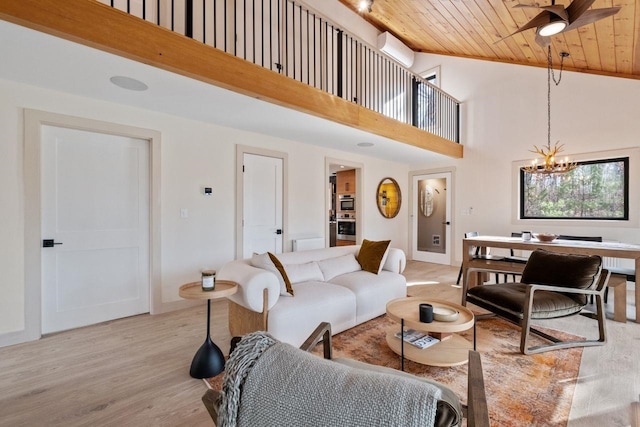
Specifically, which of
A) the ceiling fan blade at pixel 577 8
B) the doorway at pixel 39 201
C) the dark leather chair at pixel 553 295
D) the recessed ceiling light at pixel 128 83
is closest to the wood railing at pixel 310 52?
the recessed ceiling light at pixel 128 83

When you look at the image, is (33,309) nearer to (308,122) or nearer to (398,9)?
(308,122)

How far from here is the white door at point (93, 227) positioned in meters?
2.87

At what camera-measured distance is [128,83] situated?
266 cm

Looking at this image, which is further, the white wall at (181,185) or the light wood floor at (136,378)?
the white wall at (181,185)

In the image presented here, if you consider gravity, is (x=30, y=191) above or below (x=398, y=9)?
below

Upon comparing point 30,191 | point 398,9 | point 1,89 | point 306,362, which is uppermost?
point 398,9

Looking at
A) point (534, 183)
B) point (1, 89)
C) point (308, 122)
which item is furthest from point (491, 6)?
point (1, 89)

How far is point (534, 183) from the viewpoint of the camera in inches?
207

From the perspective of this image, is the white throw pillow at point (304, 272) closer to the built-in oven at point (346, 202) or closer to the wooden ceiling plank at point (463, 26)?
the wooden ceiling plank at point (463, 26)

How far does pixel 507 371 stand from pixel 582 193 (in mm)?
4143

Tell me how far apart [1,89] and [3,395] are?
7.91ft

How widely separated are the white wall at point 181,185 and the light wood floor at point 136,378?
1.98ft

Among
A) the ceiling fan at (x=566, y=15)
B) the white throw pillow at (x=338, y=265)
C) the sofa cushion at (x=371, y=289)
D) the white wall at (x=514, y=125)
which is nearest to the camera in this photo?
the ceiling fan at (x=566, y=15)

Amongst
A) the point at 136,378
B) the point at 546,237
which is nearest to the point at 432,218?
the point at 546,237
